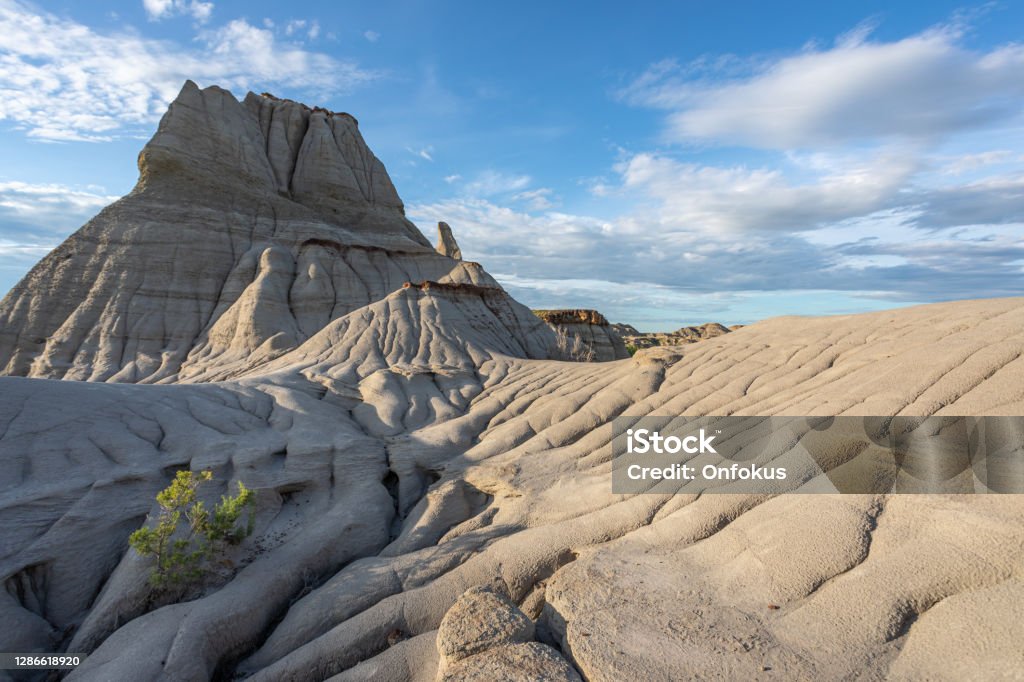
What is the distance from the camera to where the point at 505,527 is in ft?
32.4

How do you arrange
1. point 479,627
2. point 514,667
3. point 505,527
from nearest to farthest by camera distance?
point 514,667 < point 479,627 < point 505,527

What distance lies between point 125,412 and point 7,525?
3.82m

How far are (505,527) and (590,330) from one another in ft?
103

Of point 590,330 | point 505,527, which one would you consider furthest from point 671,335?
point 505,527

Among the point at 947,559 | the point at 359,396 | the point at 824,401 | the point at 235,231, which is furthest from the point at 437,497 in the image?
the point at 235,231

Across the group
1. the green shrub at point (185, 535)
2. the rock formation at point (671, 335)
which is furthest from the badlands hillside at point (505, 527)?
the rock formation at point (671, 335)

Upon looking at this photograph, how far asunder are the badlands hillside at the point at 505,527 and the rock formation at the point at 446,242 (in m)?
32.1

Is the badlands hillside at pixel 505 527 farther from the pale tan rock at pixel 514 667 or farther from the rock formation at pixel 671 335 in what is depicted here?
the rock formation at pixel 671 335

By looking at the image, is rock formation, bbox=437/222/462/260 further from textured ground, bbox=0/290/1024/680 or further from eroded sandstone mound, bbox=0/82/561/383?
textured ground, bbox=0/290/1024/680

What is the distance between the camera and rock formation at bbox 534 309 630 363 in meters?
38.6

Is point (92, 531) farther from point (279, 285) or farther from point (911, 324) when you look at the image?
point (279, 285)

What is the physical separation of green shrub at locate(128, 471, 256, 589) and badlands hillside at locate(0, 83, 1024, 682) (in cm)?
36

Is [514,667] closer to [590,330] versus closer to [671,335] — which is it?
[590,330]

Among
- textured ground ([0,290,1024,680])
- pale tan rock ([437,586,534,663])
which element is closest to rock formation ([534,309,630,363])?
textured ground ([0,290,1024,680])
